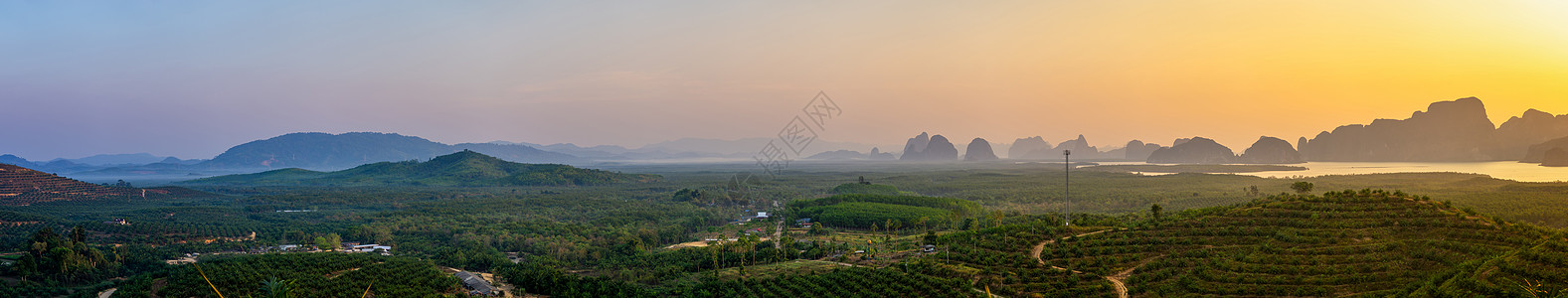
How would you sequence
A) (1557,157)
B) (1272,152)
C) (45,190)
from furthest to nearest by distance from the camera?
(1272,152), (1557,157), (45,190)

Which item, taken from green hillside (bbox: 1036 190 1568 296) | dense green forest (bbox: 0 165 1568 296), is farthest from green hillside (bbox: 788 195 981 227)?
green hillside (bbox: 1036 190 1568 296)

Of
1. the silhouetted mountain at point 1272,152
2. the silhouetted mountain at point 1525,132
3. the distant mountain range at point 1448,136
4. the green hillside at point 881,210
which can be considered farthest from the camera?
the silhouetted mountain at point 1272,152

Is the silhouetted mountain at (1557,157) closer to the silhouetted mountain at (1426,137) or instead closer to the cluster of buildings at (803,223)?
the silhouetted mountain at (1426,137)

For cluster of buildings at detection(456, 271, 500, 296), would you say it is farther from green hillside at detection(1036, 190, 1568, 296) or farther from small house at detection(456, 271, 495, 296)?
green hillside at detection(1036, 190, 1568, 296)

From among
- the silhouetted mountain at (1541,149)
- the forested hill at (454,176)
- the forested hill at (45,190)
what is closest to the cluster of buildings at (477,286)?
the forested hill at (45,190)

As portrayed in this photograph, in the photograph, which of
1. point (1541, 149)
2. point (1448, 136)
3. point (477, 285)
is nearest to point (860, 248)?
point (477, 285)

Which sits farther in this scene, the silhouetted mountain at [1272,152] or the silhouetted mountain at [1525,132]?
the silhouetted mountain at [1272,152]

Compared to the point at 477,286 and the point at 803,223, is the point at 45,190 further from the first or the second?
the point at 803,223

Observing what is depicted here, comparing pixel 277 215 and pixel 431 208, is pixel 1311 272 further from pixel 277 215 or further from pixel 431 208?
pixel 277 215
